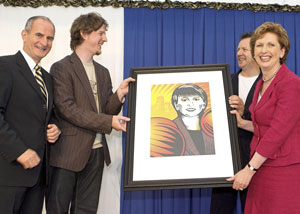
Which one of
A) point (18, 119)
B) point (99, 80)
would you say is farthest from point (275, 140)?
point (18, 119)

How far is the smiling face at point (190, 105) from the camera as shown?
6.57 ft

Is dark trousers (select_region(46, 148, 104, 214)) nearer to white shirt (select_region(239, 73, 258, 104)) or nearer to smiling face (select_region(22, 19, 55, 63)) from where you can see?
smiling face (select_region(22, 19, 55, 63))

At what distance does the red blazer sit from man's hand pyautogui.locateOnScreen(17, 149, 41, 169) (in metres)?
1.36

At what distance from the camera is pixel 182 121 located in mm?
1981

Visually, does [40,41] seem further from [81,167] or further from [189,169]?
[189,169]

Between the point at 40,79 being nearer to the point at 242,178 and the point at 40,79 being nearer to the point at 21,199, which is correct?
the point at 21,199

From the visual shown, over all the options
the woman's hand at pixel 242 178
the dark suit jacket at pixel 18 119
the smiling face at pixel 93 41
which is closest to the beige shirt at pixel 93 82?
the smiling face at pixel 93 41

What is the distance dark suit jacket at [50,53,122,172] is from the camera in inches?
84.7

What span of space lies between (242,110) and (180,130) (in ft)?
2.41

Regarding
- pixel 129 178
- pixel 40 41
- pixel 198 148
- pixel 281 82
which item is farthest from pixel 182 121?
pixel 40 41

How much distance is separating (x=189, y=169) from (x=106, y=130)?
2.37 ft

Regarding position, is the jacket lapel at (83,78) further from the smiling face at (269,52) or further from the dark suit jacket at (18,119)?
the smiling face at (269,52)

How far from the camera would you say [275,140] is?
164 centimetres

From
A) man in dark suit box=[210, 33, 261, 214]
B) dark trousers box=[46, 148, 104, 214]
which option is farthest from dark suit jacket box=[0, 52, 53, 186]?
man in dark suit box=[210, 33, 261, 214]
